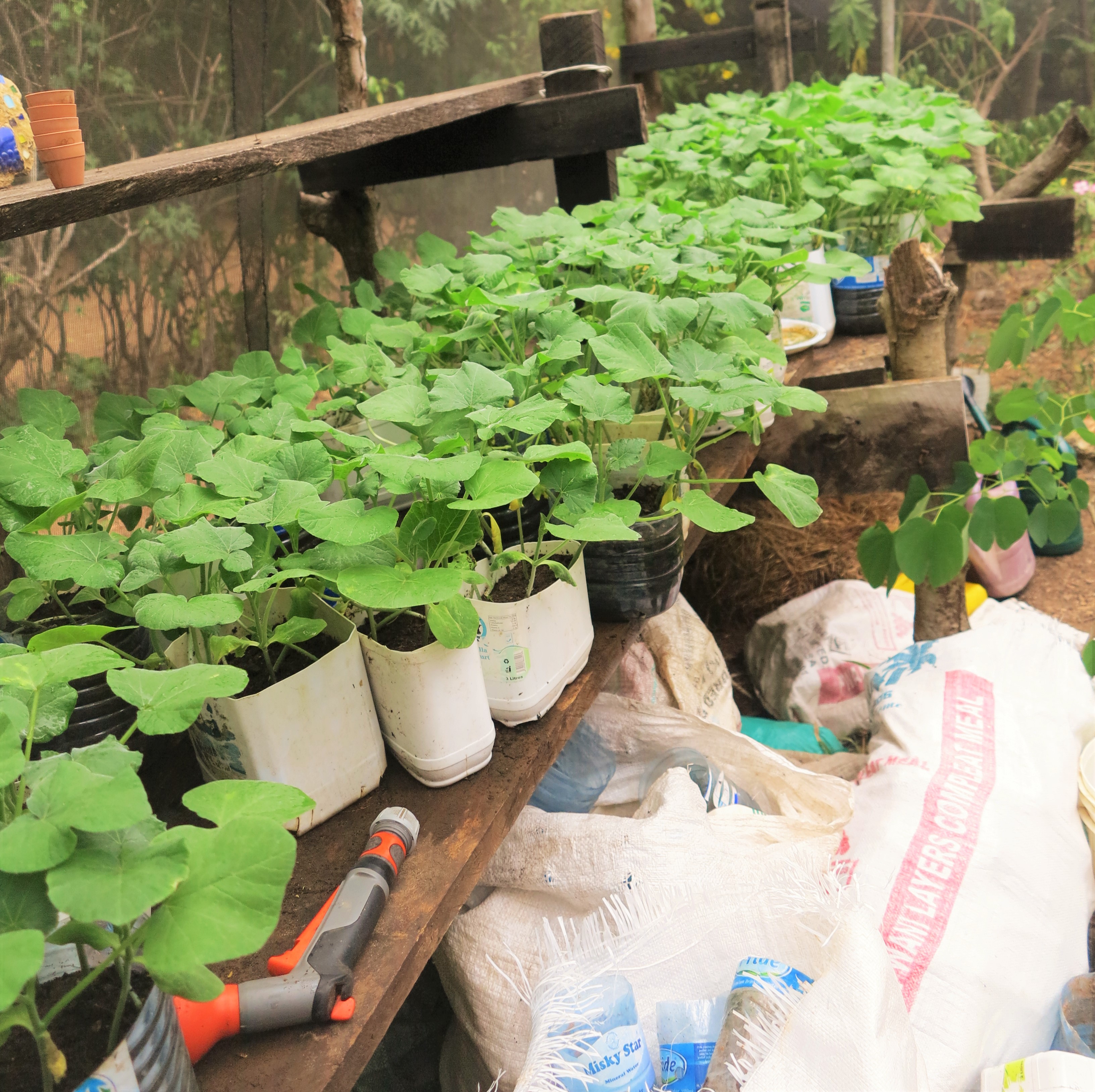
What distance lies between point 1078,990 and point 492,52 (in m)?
2.95

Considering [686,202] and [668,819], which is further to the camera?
[686,202]

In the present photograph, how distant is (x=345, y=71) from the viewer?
5.79 ft

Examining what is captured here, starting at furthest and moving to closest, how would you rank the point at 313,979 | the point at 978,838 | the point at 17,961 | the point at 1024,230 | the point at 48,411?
the point at 1024,230 → the point at 978,838 → the point at 48,411 → the point at 313,979 → the point at 17,961

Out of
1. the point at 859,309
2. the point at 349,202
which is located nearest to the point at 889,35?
the point at 859,309

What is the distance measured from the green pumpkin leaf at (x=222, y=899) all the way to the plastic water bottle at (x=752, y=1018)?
0.47 m

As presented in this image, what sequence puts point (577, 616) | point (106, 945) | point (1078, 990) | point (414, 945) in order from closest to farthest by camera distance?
1. point (106, 945)
2. point (414, 945)
3. point (577, 616)
4. point (1078, 990)

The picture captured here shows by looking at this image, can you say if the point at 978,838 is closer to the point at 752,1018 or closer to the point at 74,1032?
the point at 752,1018

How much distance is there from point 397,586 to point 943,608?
1.33m

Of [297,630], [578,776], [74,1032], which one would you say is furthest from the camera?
[578,776]

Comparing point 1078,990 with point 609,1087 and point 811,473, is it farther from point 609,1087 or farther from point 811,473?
point 811,473

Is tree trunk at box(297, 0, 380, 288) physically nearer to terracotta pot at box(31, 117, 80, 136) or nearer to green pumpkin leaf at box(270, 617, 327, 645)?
terracotta pot at box(31, 117, 80, 136)

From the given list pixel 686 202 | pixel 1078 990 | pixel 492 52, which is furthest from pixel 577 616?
pixel 492 52

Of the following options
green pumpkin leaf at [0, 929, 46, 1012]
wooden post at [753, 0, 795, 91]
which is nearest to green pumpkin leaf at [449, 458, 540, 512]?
green pumpkin leaf at [0, 929, 46, 1012]

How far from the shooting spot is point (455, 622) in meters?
0.69
